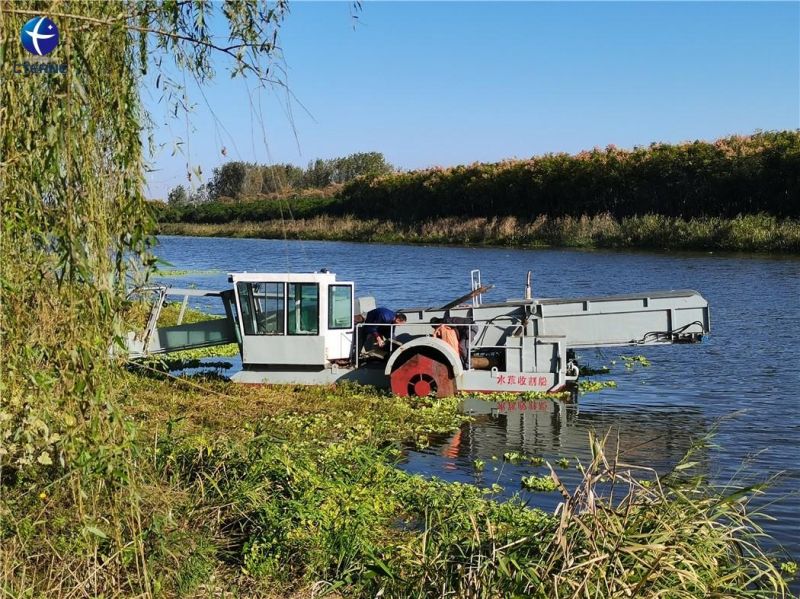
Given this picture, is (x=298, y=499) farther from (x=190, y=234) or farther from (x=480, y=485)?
(x=190, y=234)

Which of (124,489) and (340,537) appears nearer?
(124,489)

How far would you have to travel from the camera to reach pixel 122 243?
5.68 meters

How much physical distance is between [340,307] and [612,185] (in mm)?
42617

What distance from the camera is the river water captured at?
11516mm

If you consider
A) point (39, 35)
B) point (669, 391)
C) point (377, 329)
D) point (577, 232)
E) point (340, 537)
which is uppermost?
point (39, 35)

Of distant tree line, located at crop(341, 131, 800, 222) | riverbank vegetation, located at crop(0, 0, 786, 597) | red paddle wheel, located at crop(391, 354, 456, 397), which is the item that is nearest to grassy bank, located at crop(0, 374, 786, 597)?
riverbank vegetation, located at crop(0, 0, 786, 597)

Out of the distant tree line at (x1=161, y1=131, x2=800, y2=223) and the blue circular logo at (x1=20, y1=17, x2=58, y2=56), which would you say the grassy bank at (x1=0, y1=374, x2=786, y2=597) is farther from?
the distant tree line at (x1=161, y1=131, x2=800, y2=223)

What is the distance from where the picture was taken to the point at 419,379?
15477mm

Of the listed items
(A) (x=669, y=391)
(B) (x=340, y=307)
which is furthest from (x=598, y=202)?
(B) (x=340, y=307)

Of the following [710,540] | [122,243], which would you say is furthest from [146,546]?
[710,540]

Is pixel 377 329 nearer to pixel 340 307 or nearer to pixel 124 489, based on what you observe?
pixel 340 307

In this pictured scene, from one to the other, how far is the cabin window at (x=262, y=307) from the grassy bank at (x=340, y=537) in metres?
6.58

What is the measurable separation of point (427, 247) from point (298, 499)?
51.7m

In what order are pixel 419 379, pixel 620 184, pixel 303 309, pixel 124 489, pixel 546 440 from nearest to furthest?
pixel 124 489, pixel 546 440, pixel 419 379, pixel 303 309, pixel 620 184
